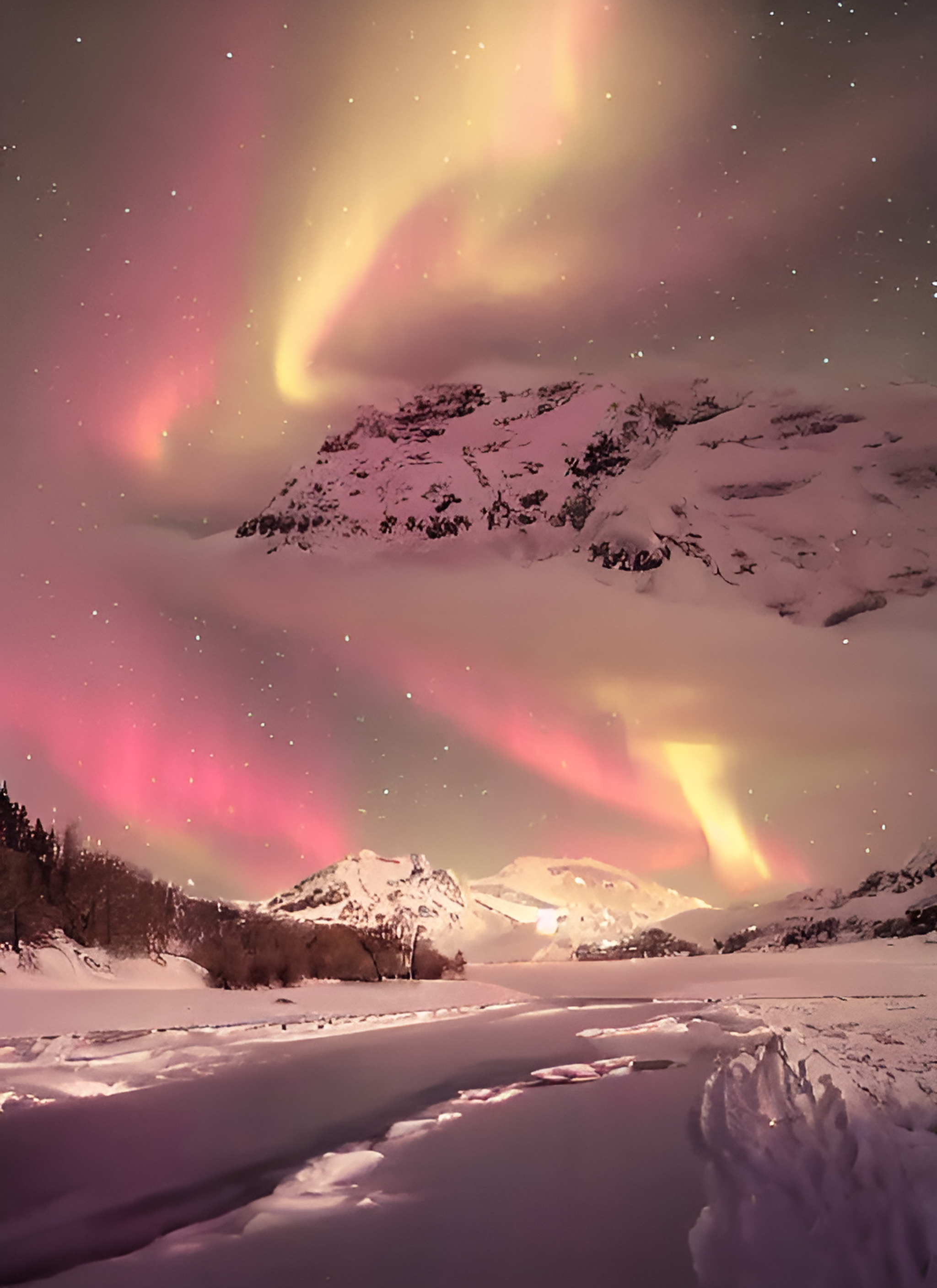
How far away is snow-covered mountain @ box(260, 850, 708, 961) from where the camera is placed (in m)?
5.30

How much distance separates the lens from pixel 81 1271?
1.76 m

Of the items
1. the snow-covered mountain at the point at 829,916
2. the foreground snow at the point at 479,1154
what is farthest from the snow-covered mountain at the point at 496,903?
the foreground snow at the point at 479,1154

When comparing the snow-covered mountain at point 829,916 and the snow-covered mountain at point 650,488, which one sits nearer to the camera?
the snow-covered mountain at point 829,916

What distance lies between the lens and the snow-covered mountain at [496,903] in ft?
17.4

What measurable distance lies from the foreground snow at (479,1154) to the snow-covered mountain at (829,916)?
25.1 inches

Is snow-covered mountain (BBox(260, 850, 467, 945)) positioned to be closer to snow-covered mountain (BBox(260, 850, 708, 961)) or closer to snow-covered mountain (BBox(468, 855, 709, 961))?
snow-covered mountain (BBox(260, 850, 708, 961))

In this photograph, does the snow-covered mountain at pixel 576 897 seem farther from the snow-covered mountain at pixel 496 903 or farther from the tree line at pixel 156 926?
the tree line at pixel 156 926

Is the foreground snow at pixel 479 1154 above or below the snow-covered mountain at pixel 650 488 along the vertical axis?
below

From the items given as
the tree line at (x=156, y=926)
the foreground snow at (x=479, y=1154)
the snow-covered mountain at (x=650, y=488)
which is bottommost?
the foreground snow at (x=479, y=1154)

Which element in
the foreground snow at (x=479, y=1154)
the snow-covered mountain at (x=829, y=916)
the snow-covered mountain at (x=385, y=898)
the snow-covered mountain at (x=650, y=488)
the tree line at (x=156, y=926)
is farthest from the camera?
the snow-covered mountain at (x=650, y=488)

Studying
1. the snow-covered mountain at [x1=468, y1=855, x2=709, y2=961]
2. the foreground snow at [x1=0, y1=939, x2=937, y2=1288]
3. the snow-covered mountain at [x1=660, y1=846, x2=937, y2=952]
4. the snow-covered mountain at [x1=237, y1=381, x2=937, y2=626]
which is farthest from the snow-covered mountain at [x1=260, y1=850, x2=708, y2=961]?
the snow-covered mountain at [x1=237, y1=381, x2=937, y2=626]

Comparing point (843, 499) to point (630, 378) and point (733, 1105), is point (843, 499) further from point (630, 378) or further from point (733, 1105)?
point (733, 1105)

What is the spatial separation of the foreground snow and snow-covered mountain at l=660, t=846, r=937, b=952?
638 millimetres

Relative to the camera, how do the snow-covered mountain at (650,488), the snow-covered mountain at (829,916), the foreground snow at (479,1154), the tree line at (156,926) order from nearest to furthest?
the foreground snow at (479,1154) < the snow-covered mountain at (829,916) < the tree line at (156,926) < the snow-covered mountain at (650,488)
